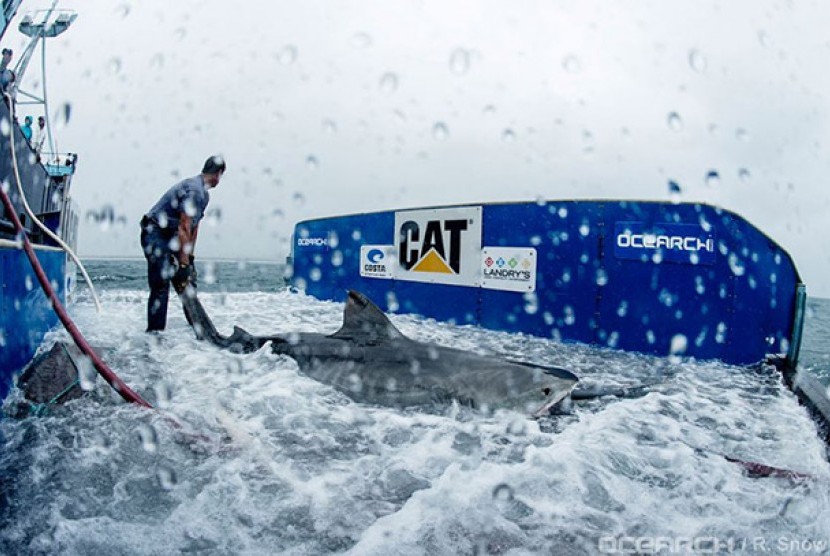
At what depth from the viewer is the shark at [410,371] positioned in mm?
4289

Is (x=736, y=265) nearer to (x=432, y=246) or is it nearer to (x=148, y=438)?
(x=432, y=246)

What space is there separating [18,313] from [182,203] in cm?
311

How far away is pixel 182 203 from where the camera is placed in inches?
282

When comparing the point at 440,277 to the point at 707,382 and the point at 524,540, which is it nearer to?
the point at 707,382

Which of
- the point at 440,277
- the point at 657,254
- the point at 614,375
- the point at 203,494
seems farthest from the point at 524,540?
the point at 440,277

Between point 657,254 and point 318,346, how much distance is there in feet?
15.7

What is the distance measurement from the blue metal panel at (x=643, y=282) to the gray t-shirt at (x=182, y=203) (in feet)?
14.9

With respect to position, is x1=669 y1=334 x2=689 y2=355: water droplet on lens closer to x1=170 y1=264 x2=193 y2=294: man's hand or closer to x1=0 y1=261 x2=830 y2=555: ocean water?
x1=0 y1=261 x2=830 y2=555: ocean water

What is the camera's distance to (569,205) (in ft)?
26.7

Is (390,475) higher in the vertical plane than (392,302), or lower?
lower

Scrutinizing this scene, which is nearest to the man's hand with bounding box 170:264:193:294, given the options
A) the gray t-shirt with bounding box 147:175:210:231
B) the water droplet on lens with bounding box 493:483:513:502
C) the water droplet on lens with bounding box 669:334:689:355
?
the gray t-shirt with bounding box 147:175:210:231

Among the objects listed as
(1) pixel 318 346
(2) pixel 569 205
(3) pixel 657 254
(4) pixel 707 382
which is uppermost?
(2) pixel 569 205

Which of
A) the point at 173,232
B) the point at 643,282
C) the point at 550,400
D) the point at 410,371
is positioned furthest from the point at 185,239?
the point at 643,282

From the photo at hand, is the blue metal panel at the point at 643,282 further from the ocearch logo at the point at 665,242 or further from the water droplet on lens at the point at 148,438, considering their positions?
the water droplet on lens at the point at 148,438
